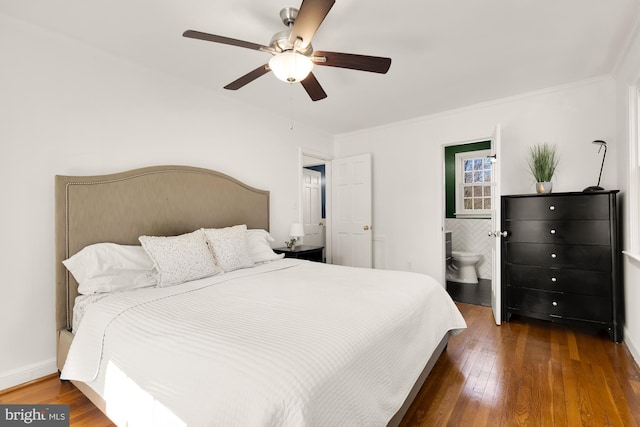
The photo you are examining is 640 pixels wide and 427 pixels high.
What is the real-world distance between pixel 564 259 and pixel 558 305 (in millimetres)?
440

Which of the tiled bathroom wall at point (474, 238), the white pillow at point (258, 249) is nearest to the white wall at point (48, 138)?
the white pillow at point (258, 249)

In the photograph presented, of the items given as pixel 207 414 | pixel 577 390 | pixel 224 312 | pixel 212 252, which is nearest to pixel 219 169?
pixel 212 252

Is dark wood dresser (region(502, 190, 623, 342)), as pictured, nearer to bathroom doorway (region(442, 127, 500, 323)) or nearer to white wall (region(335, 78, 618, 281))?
white wall (region(335, 78, 618, 281))

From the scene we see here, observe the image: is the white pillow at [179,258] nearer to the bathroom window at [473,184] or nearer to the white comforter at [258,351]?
the white comforter at [258,351]

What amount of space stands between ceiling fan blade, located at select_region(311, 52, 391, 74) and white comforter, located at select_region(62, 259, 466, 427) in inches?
55.8

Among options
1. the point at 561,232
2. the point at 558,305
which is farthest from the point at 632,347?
the point at 561,232

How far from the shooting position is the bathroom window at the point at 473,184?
510cm

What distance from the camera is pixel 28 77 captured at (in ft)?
6.94

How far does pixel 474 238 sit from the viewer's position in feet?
16.7

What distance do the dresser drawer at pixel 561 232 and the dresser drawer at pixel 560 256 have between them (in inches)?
2.0

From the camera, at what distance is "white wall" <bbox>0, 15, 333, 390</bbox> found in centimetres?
204

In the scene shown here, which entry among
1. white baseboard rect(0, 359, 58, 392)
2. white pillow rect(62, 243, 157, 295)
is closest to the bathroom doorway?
white pillow rect(62, 243, 157, 295)

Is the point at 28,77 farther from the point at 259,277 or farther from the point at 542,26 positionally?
the point at 542,26

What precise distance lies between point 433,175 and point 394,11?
251cm
